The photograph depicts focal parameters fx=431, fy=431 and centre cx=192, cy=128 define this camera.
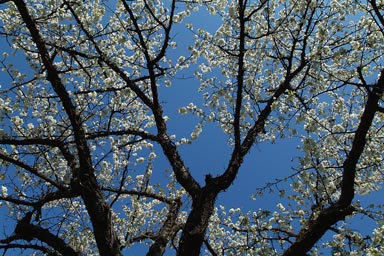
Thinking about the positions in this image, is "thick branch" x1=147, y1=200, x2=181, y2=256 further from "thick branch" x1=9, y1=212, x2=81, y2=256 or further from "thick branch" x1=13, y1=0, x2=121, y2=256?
"thick branch" x1=9, y1=212, x2=81, y2=256

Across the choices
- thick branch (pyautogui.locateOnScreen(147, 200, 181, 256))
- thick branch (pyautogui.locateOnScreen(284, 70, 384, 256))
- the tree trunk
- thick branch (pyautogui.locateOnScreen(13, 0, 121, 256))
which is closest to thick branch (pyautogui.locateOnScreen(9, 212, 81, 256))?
thick branch (pyautogui.locateOnScreen(13, 0, 121, 256))

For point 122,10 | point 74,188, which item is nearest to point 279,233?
point 74,188

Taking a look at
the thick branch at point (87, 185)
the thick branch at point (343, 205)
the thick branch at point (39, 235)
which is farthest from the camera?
the thick branch at point (39, 235)

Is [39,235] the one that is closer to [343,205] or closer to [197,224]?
[197,224]

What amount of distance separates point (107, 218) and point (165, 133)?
254 centimetres

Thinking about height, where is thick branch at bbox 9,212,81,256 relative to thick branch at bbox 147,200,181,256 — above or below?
A: below

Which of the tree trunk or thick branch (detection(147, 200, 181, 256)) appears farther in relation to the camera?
thick branch (detection(147, 200, 181, 256))

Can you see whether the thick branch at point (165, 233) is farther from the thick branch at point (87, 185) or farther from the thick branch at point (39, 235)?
the thick branch at point (39, 235)

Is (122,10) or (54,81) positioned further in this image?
(122,10)

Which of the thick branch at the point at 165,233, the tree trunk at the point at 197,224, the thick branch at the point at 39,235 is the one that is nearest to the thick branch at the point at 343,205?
the tree trunk at the point at 197,224

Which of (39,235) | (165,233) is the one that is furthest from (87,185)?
(165,233)

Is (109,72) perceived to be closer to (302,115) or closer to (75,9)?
(75,9)

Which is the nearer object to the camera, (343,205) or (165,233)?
(343,205)

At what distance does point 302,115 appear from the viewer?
18.3 feet
